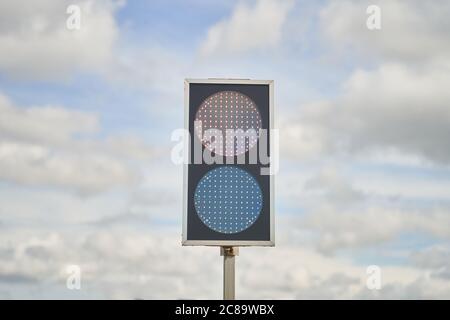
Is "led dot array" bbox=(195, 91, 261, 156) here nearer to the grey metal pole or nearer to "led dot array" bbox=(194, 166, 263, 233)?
"led dot array" bbox=(194, 166, 263, 233)

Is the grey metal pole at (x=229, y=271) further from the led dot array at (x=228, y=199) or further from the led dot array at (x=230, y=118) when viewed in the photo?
the led dot array at (x=230, y=118)

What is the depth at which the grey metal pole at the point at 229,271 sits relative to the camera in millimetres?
8961

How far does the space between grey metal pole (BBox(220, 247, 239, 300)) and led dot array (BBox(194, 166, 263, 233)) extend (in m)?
0.40

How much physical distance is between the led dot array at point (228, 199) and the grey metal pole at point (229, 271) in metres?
0.40

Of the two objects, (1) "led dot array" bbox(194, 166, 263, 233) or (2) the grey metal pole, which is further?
(2) the grey metal pole

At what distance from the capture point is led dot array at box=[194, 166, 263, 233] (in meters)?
8.60

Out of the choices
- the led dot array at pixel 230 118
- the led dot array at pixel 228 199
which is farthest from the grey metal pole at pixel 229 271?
the led dot array at pixel 230 118

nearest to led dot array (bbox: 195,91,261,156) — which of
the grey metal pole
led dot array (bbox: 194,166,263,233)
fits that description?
led dot array (bbox: 194,166,263,233)

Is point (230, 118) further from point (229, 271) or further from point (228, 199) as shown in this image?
point (229, 271)

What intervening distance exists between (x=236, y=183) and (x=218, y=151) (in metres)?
0.37

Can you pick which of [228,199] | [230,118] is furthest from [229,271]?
[230,118]
